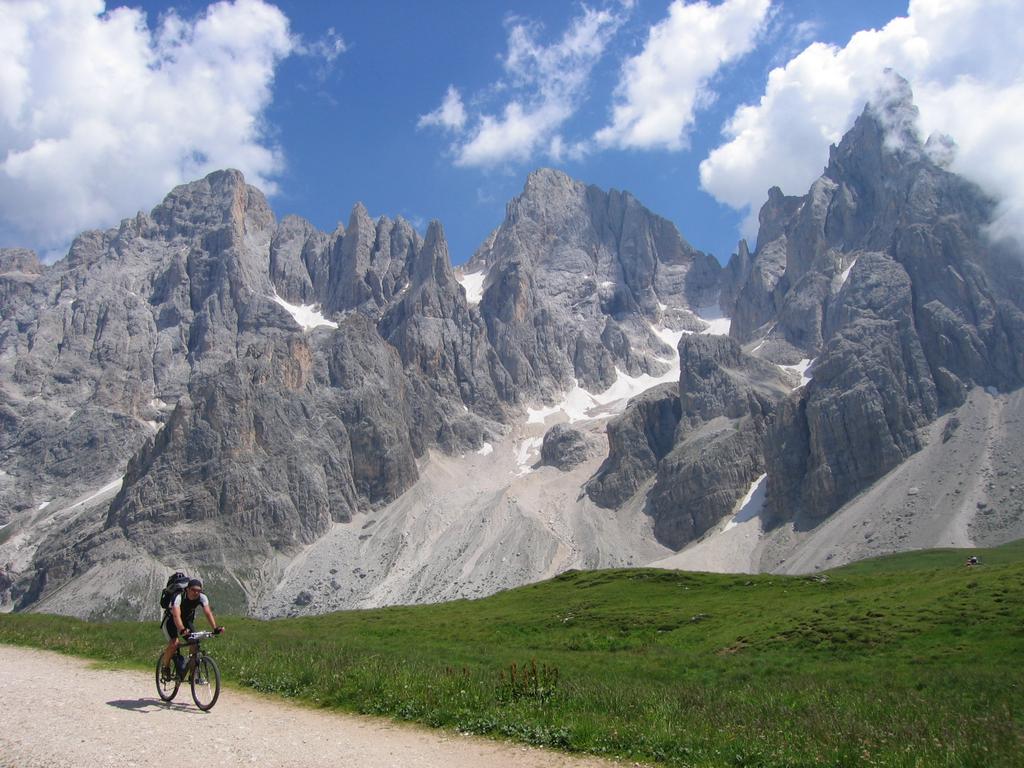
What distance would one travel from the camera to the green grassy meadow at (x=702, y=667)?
1402 cm

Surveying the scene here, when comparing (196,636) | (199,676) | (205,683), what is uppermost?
(196,636)

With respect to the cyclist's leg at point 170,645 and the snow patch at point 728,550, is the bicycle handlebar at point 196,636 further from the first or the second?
the snow patch at point 728,550

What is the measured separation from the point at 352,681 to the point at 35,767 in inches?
281

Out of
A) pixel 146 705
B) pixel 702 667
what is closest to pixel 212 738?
pixel 146 705

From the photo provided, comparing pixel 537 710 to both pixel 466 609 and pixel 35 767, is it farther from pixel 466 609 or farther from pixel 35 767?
pixel 466 609

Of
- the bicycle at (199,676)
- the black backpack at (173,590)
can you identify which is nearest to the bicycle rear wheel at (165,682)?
the bicycle at (199,676)

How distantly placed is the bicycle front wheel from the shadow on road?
0.78 ft

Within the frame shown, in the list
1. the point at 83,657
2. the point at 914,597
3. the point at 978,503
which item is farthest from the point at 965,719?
the point at 978,503

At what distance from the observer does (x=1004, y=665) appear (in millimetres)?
29547

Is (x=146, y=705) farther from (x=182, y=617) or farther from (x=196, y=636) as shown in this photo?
(x=182, y=617)

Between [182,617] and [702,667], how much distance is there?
2248 cm

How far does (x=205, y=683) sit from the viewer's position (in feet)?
56.5

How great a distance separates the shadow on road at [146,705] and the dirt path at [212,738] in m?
0.02

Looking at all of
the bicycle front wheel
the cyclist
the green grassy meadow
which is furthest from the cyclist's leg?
the green grassy meadow
